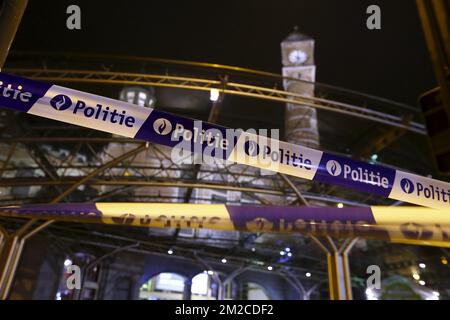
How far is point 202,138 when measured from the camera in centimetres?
458

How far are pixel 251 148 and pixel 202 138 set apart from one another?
0.67 meters

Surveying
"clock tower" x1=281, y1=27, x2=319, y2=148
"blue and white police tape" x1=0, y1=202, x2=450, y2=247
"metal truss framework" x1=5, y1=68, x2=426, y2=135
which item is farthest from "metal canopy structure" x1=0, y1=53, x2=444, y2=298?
"blue and white police tape" x1=0, y1=202, x2=450, y2=247

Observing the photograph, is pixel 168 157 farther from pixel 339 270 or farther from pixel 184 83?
pixel 339 270

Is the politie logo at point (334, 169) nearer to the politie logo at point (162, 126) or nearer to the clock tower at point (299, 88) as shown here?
the politie logo at point (162, 126)

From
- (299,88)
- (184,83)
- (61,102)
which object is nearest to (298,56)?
(299,88)

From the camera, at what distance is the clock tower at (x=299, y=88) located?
52.0ft

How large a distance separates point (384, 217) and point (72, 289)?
910 inches

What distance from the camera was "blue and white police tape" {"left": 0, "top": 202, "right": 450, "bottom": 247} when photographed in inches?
105

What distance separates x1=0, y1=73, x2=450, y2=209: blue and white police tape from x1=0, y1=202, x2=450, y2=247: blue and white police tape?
153 centimetres

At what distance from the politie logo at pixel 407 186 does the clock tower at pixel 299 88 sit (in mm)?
7916

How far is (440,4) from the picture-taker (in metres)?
4.13

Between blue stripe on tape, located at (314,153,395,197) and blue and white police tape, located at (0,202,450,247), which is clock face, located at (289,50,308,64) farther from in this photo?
blue and white police tape, located at (0,202,450,247)

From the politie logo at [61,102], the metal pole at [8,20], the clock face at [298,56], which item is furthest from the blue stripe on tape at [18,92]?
the clock face at [298,56]

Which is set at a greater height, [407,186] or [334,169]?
[334,169]
